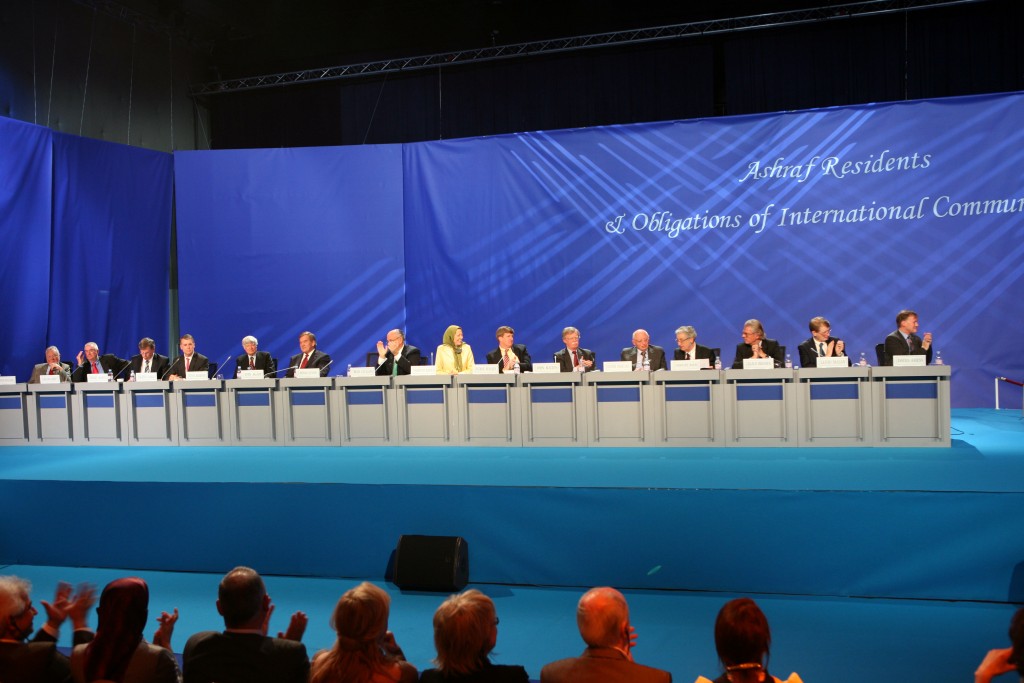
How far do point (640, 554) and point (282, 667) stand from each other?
7.64ft

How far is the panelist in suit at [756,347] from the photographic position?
6766 millimetres

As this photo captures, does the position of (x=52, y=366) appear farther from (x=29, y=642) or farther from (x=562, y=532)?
(x=29, y=642)

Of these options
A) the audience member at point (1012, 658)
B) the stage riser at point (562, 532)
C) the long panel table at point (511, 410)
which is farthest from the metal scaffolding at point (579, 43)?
the audience member at point (1012, 658)

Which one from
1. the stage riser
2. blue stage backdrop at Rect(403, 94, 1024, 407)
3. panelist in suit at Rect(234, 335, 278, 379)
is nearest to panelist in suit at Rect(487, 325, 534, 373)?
panelist in suit at Rect(234, 335, 278, 379)

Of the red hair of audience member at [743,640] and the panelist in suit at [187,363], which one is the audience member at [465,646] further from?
the panelist in suit at [187,363]

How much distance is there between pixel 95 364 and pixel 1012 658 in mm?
8490

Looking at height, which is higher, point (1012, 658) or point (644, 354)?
point (644, 354)

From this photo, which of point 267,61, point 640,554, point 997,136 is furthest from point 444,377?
point 267,61

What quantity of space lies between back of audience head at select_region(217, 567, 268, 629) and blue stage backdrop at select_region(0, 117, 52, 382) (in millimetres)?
8084

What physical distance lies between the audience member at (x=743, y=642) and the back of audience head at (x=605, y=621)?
1.01 feet

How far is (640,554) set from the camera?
4.16m

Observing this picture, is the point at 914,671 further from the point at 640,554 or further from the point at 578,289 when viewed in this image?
the point at 578,289

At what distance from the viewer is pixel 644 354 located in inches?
291

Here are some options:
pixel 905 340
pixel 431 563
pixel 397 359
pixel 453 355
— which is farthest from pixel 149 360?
pixel 905 340
